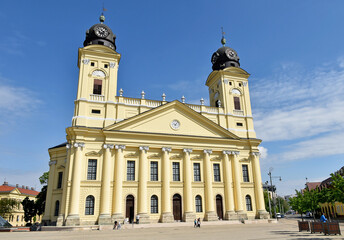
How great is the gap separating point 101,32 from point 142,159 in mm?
18343

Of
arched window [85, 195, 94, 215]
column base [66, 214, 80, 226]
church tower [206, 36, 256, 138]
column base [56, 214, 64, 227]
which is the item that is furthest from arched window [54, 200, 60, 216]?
church tower [206, 36, 256, 138]

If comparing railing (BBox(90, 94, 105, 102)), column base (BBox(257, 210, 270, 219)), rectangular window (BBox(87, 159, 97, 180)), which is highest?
railing (BBox(90, 94, 105, 102))

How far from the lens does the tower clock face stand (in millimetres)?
34750

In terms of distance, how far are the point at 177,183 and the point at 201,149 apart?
17.8ft

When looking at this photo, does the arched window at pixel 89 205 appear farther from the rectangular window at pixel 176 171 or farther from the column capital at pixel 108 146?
the rectangular window at pixel 176 171

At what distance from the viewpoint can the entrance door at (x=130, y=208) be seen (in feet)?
93.4

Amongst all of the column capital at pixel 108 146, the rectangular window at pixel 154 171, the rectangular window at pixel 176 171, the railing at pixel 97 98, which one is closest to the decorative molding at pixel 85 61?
the railing at pixel 97 98

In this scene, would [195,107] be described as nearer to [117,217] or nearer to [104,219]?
[117,217]

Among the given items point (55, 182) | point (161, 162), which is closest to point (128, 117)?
point (161, 162)

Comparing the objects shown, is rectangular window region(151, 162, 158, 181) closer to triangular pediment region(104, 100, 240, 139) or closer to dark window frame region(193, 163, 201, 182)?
triangular pediment region(104, 100, 240, 139)

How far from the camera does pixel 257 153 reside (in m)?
36.2

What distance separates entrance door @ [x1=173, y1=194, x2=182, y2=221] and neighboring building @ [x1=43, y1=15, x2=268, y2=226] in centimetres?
11

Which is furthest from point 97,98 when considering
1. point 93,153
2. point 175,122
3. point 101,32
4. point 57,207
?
point 57,207

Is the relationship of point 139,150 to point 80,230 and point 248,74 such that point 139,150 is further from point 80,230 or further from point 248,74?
point 248,74
